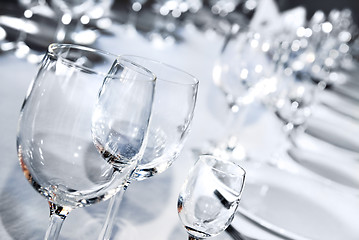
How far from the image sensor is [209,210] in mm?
504

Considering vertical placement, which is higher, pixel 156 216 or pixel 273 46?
pixel 273 46

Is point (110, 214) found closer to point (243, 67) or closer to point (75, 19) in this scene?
point (243, 67)

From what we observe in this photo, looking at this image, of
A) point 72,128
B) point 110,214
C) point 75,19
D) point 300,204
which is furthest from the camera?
point 75,19

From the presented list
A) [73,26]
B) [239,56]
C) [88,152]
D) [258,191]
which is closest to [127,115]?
[88,152]

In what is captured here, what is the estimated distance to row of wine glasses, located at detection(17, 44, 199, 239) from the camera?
Result: 36 cm

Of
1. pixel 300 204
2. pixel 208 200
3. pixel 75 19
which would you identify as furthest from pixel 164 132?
pixel 75 19

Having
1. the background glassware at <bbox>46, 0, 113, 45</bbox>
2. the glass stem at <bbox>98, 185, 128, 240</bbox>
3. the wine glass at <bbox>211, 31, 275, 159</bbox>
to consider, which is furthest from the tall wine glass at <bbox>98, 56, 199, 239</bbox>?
the background glassware at <bbox>46, 0, 113, 45</bbox>

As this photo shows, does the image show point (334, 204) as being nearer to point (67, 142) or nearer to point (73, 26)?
point (67, 142)

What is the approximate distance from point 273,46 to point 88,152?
0.62 m

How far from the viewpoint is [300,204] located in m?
0.77

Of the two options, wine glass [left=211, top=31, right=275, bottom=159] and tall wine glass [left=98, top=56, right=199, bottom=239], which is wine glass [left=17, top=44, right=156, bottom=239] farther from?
wine glass [left=211, top=31, right=275, bottom=159]

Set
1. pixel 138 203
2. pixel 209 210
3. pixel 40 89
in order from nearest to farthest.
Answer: pixel 40 89 → pixel 209 210 → pixel 138 203

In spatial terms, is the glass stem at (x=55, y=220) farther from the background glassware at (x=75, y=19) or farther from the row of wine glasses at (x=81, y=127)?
the background glassware at (x=75, y=19)

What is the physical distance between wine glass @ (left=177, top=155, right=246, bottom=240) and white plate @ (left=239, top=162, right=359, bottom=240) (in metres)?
0.13
